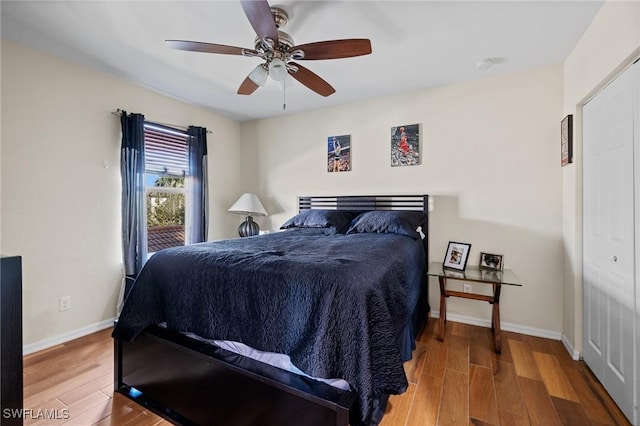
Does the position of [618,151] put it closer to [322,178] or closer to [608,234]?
[608,234]

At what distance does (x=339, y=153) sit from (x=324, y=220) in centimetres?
99

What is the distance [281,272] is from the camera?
1369mm

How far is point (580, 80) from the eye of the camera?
212 centimetres

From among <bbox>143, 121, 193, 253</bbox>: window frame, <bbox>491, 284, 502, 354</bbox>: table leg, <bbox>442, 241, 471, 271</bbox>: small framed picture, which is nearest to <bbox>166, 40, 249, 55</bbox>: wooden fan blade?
<bbox>143, 121, 193, 253</bbox>: window frame

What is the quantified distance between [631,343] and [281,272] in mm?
1950

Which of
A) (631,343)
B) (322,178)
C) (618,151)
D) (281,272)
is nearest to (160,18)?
(281,272)

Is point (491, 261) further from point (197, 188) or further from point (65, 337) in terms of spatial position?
point (65, 337)

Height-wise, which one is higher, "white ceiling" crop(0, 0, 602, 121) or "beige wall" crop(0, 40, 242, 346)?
"white ceiling" crop(0, 0, 602, 121)

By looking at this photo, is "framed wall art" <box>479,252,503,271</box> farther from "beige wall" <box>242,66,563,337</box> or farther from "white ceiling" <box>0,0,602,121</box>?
"white ceiling" <box>0,0,602,121</box>

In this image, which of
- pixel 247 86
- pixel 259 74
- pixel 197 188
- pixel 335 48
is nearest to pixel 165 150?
pixel 197 188

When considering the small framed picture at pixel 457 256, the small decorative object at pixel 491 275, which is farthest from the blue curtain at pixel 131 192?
the small decorative object at pixel 491 275

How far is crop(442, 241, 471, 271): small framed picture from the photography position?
2709 mm

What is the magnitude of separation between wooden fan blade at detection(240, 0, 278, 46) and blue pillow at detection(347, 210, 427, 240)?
69.9 inches

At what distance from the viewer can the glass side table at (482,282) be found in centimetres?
226
